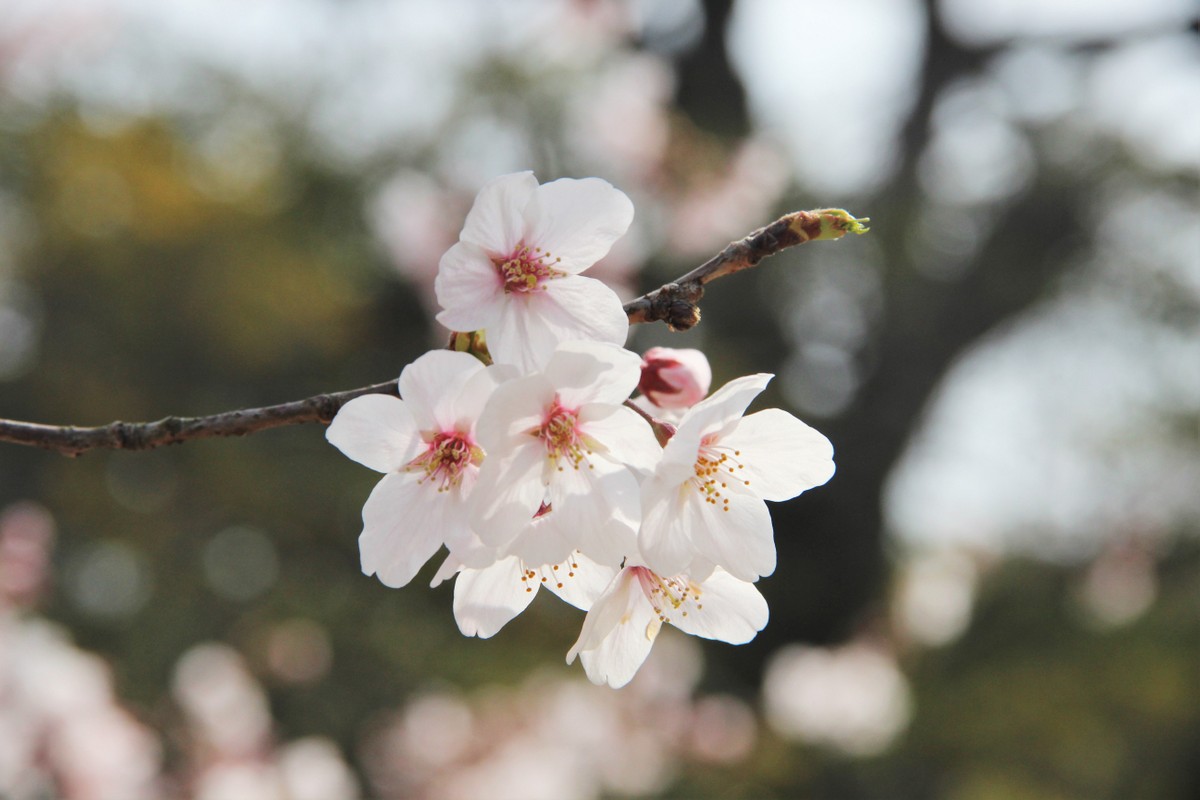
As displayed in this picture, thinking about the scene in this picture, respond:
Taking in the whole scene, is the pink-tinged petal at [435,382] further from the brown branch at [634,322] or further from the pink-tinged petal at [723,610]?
the pink-tinged petal at [723,610]

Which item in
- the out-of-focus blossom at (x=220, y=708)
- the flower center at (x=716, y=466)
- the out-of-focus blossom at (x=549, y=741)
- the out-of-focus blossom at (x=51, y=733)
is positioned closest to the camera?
the flower center at (x=716, y=466)

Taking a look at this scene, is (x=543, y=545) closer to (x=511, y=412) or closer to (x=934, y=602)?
(x=511, y=412)

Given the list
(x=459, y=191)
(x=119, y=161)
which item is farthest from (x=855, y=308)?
(x=119, y=161)

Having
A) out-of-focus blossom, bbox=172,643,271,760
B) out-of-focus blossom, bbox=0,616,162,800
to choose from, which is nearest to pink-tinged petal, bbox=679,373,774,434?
out-of-focus blossom, bbox=0,616,162,800

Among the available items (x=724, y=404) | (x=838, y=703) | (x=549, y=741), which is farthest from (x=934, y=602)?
(x=724, y=404)

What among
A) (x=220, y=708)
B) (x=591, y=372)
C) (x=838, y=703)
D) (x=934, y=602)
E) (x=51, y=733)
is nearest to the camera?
(x=591, y=372)

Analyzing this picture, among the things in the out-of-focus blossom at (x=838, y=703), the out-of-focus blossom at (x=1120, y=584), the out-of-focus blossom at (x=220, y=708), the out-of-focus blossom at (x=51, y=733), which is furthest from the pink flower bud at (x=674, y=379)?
the out-of-focus blossom at (x=1120, y=584)

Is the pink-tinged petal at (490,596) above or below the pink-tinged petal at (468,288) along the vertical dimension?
below
